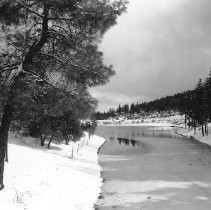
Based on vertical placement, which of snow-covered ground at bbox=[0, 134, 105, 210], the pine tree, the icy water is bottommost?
the icy water

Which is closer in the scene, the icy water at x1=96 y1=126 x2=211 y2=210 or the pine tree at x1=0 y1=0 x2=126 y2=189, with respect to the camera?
the pine tree at x1=0 y1=0 x2=126 y2=189

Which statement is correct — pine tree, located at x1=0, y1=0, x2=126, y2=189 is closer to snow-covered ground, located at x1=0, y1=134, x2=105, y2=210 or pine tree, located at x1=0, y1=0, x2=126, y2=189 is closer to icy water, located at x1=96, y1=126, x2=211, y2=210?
snow-covered ground, located at x1=0, y1=134, x2=105, y2=210

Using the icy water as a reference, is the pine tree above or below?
above

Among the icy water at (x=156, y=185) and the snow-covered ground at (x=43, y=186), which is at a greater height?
the snow-covered ground at (x=43, y=186)

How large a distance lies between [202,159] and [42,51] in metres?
25.6

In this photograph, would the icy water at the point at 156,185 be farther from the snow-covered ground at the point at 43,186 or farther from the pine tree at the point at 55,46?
the pine tree at the point at 55,46

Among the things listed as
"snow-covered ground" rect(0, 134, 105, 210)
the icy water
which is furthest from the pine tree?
the icy water

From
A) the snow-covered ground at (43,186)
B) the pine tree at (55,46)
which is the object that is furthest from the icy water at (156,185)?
the pine tree at (55,46)

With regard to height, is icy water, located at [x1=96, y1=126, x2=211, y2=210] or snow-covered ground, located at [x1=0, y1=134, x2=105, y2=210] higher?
snow-covered ground, located at [x1=0, y1=134, x2=105, y2=210]

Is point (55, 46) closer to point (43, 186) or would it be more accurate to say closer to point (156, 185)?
point (43, 186)

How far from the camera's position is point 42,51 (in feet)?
50.4

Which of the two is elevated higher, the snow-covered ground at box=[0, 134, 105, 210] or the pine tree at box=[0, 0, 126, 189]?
the pine tree at box=[0, 0, 126, 189]

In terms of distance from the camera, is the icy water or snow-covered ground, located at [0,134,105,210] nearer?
snow-covered ground, located at [0,134,105,210]

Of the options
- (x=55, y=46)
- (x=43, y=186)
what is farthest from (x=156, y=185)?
(x=55, y=46)
